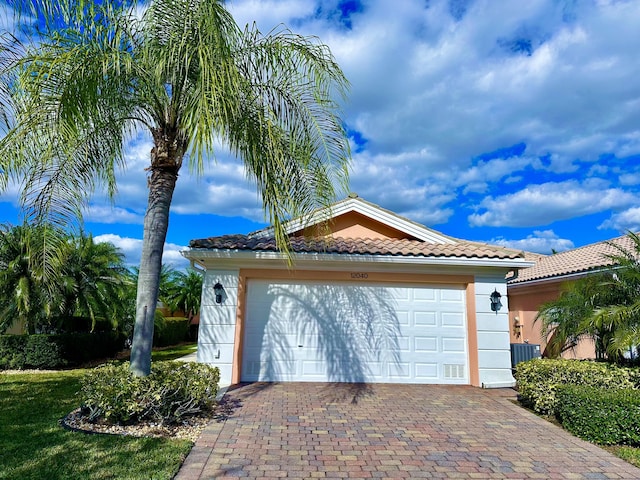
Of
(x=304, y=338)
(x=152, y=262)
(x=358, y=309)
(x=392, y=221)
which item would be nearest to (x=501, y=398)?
(x=358, y=309)

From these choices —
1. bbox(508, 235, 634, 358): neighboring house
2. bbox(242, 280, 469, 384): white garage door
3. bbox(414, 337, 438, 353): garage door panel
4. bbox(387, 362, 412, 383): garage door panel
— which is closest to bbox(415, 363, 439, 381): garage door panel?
bbox(242, 280, 469, 384): white garage door

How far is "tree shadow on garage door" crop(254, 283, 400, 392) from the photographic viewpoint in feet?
33.4

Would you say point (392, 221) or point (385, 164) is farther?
point (392, 221)

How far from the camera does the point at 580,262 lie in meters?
14.2

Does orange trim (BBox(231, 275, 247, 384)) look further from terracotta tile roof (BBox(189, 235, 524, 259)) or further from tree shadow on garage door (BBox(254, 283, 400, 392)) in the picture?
terracotta tile roof (BBox(189, 235, 524, 259))

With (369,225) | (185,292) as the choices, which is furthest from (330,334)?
(185,292)

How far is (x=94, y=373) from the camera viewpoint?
6684 mm

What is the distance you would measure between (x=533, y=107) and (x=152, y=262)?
12558 mm

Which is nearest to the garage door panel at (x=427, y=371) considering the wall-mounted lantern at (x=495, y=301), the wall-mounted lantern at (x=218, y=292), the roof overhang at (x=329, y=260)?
the wall-mounted lantern at (x=495, y=301)

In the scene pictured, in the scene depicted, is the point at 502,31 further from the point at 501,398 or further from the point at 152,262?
the point at 152,262

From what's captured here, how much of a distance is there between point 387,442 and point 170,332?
2151 centimetres

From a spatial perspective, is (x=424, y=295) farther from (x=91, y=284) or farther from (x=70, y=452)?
(x=91, y=284)

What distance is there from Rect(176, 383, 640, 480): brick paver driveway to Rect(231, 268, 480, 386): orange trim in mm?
1657

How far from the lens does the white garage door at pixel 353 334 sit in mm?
10172
